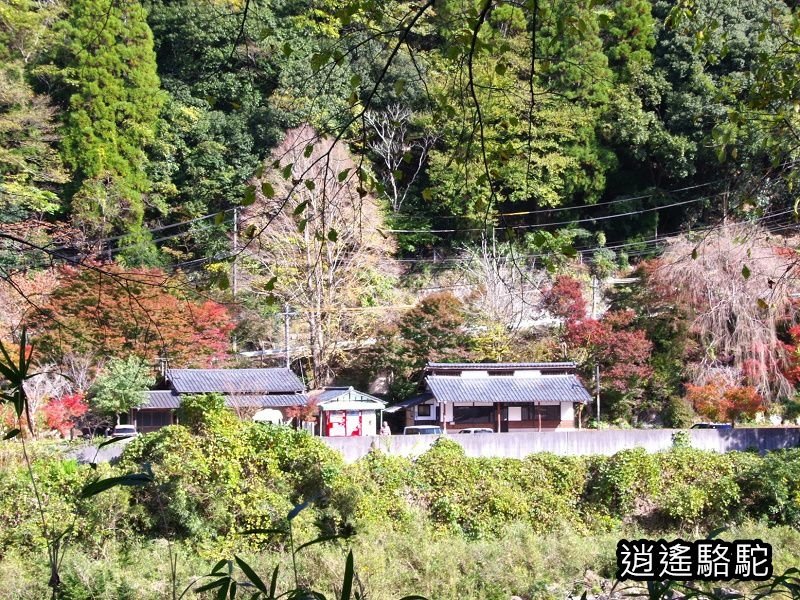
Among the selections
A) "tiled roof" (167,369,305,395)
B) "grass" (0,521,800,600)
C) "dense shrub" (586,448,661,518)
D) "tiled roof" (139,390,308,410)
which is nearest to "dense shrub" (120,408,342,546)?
"grass" (0,521,800,600)

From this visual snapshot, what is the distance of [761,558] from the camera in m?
3.39

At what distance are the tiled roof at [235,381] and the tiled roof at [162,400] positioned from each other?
215mm

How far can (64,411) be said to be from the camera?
13.0 metres

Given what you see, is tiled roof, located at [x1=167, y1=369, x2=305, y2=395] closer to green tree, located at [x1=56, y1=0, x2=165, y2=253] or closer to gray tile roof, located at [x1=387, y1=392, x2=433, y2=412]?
gray tile roof, located at [x1=387, y1=392, x2=433, y2=412]

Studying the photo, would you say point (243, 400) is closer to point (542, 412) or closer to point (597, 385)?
point (542, 412)

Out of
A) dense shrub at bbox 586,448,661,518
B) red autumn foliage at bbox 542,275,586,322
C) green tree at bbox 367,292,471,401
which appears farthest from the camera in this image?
red autumn foliage at bbox 542,275,586,322

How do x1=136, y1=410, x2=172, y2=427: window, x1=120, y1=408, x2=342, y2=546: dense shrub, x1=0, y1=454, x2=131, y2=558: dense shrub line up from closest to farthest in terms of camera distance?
x1=0, y1=454, x2=131, y2=558: dense shrub
x1=120, y1=408, x2=342, y2=546: dense shrub
x1=136, y1=410, x2=172, y2=427: window

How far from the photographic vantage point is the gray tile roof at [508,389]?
55.2ft

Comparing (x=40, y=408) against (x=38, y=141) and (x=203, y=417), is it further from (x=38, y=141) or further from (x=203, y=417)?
(x=38, y=141)

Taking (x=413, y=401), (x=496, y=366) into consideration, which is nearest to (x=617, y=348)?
(x=496, y=366)

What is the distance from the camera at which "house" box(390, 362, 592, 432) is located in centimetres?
1702

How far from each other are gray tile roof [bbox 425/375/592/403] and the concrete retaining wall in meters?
3.46

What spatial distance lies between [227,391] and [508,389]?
18.8ft

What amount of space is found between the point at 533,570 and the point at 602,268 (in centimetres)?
1417
